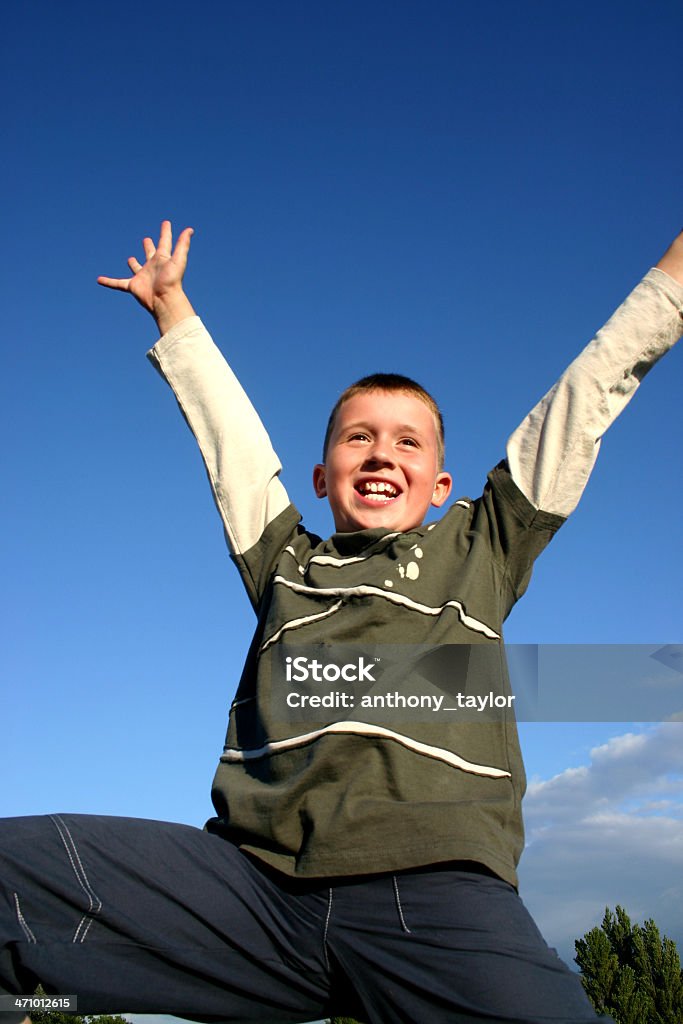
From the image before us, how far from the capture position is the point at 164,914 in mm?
2434

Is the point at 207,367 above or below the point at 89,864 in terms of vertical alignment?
above

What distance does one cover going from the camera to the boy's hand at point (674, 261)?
328 centimetres

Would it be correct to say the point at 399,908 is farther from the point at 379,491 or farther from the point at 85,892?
the point at 379,491

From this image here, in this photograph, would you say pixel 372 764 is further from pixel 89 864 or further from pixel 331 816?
pixel 89 864

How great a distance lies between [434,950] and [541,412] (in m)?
1.82

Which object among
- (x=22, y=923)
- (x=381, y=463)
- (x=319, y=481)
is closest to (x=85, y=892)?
(x=22, y=923)

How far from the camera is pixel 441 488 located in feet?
12.6

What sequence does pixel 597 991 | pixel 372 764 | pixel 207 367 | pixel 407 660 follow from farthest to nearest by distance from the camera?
pixel 597 991
pixel 207 367
pixel 407 660
pixel 372 764

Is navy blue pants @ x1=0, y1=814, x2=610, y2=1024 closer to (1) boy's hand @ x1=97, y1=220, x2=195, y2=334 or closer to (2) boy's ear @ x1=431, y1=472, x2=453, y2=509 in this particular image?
(2) boy's ear @ x1=431, y1=472, x2=453, y2=509

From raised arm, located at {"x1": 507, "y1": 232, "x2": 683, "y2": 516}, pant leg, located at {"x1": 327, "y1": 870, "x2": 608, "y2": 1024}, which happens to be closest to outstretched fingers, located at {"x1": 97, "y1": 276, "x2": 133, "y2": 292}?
raised arm, located at {"x1": 507, "y1": 232, "x2": 683, "y2": 516}

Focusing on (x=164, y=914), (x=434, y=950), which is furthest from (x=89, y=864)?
(x=434, y=950)

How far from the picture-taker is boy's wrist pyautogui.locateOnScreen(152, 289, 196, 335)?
3.53m

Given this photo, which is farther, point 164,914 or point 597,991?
point 597,991

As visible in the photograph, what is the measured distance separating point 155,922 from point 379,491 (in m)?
1.72
